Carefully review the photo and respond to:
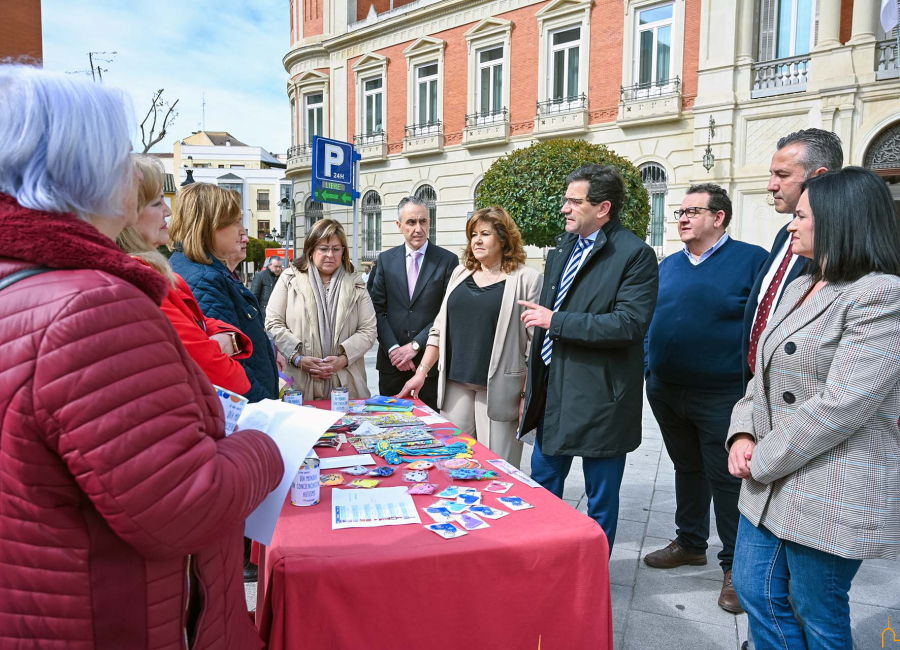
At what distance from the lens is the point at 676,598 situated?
297 cm

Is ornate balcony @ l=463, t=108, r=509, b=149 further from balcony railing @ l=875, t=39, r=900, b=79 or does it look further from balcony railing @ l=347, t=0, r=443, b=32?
balcony railing @ l=875, t=39, r=900, b=79

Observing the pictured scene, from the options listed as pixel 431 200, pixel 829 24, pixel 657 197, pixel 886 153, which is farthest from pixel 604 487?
pixel 431 200

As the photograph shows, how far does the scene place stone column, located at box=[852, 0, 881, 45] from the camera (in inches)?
476

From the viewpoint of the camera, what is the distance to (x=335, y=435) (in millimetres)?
2684

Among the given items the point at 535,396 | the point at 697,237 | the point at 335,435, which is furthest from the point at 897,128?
the point at 335,435

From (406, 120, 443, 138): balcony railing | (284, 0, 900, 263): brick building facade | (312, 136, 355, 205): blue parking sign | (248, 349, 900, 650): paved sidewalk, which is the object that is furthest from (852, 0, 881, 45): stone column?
(248, 349, 900, 650): paved sidewalk

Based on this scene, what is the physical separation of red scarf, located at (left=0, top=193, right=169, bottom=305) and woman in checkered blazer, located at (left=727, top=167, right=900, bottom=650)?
177 cm

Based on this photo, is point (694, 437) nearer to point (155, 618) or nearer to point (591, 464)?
point (591, 464)

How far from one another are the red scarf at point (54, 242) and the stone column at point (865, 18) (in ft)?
49.8

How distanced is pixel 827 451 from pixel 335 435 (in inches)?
72.8

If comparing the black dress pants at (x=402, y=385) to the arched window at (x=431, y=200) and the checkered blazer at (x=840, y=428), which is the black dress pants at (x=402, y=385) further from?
the arched window at (x=431, y=200)

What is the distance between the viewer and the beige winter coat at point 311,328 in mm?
3795

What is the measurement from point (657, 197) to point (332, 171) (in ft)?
29.7

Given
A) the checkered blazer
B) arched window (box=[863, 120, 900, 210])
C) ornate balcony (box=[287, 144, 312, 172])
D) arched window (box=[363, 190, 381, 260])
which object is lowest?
the checkered blazer
